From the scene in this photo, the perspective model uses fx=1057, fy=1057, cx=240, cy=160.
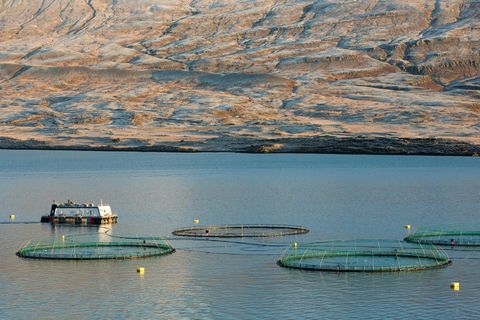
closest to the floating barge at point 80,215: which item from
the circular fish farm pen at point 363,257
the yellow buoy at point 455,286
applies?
the circular fish farm pen at point 363,257

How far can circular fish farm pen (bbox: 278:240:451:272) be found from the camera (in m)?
73.5

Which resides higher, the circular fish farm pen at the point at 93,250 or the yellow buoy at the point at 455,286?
the circular fish farm pen at the point at 93,250

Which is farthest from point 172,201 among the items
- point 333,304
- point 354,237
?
point 333,304

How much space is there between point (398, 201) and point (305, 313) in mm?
73794

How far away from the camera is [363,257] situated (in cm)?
7894

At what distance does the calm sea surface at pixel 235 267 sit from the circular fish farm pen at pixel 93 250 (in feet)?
5.06

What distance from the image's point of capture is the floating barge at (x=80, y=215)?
106 meters

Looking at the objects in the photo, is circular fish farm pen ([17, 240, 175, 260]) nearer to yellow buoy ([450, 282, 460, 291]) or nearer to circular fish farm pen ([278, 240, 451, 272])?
circular fish farm pen ([278, 240, 451, 272])

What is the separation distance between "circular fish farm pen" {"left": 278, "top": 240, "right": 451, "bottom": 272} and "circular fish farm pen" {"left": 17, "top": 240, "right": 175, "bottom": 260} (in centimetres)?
1083

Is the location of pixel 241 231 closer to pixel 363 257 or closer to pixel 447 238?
→ pixel 447 238

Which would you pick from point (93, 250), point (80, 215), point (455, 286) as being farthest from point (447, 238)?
point (80, 215)

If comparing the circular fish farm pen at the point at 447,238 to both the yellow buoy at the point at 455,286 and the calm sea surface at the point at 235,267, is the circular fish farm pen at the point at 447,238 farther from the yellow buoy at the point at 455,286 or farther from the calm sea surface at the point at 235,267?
the yellow buoy at the point at 455,286

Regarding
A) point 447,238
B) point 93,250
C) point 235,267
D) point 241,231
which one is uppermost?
point 241,231

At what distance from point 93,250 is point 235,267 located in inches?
559
